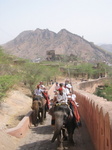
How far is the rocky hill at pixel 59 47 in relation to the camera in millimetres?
154500

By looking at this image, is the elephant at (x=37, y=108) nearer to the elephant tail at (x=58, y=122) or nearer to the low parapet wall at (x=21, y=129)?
the low parapet wall at (x=21, y=129)

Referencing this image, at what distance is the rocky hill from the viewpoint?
15450 cm

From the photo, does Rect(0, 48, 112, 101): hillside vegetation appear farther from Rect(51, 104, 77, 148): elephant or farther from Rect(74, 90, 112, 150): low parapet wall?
Rect(74, 90, 112, 150): low parapet wall

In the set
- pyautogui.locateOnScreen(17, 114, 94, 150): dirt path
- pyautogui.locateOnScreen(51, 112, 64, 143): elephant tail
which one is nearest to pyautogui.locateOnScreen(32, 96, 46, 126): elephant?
pyautogui.locateOnScreen(17, 114, 94, 150): dirt path

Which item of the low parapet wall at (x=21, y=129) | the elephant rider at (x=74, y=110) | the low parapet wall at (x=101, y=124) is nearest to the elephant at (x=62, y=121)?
the elephant rider at (x=74, y=110)

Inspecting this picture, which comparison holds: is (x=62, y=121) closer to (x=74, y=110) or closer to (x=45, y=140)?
(x=74, y=110)

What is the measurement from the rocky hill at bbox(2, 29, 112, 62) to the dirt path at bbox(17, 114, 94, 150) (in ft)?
449

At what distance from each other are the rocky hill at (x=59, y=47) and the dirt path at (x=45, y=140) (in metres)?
137

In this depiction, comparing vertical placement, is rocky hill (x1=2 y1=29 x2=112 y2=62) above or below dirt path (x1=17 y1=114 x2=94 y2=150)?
above

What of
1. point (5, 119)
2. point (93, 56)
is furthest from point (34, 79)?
point (93, 56)

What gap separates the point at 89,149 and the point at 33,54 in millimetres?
150635

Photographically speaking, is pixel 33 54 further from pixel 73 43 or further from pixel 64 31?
pixel 64 31

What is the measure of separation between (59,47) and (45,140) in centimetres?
15041

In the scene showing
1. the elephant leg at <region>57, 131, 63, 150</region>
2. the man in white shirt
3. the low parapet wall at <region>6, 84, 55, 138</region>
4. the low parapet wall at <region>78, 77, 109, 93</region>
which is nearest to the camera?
the elephant leg at <region>57, 131, 63, 150</region>
